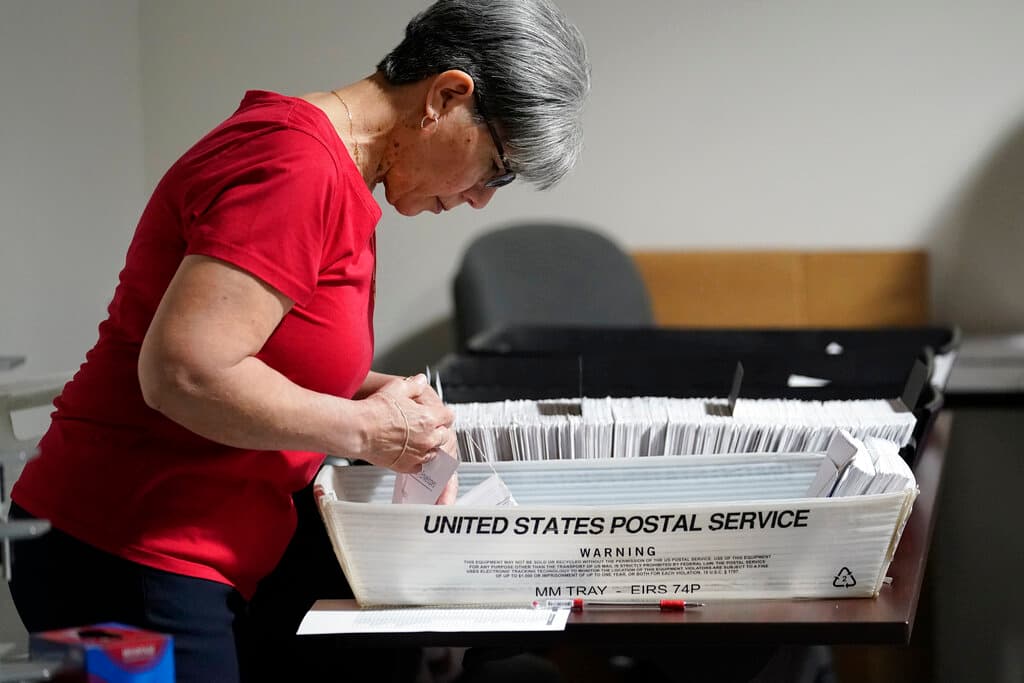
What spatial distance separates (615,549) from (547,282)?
255 centimetres

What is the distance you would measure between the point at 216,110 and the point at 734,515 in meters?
2.28

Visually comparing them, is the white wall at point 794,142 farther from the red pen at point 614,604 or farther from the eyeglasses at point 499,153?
the red pen at point 614,604

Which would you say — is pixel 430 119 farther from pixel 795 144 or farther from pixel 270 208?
pixel 795 144

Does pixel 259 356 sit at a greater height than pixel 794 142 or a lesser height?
greater

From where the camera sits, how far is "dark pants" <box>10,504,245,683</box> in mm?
1016

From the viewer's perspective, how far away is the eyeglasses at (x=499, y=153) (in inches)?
43.1

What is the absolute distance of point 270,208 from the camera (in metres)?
0.92

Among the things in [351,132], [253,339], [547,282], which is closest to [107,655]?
[253,339]

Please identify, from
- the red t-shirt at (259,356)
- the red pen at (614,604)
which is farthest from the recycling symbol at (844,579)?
the red t-shirt at (259,356)

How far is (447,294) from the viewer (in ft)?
12.5

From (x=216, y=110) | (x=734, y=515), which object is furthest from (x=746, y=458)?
(x=216, y=110)

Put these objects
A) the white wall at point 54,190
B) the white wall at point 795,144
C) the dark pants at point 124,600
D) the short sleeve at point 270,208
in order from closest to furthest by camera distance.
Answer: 1. the short sleeve at point 270,208
2. the dark pants at point 124,600
3. the white wall at point 54,190
4. the white wall at point 795,144

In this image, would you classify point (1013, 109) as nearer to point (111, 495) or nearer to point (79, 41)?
point (79, 41)

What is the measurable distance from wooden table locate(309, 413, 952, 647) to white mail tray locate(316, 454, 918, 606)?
2 cm
